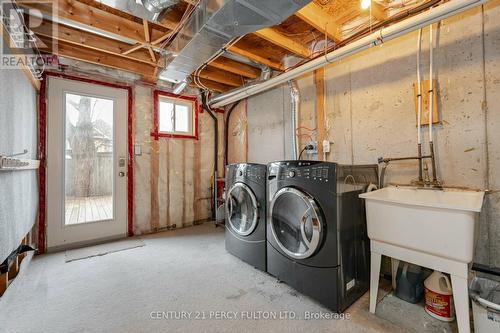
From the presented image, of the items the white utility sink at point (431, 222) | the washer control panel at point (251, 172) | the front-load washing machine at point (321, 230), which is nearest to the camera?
the white utility sink at point (431, 222)

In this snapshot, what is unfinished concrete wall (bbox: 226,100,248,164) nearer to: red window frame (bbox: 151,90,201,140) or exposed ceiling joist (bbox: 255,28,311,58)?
red window frame (bbox: 151,90,201,140)

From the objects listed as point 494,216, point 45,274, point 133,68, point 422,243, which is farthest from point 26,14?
point 494,216

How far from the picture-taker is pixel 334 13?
2.20m

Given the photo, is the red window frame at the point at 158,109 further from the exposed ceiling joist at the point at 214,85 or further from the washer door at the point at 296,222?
the washer door at the point at 296,222

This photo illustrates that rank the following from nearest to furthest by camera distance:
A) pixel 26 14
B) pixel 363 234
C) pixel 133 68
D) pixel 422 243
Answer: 1. pixel 422 243
2. pixel 363 234
3. pixel 26 14
4. pixel 133 68

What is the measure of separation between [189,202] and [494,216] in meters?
3.56

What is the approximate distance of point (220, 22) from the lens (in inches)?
65.9

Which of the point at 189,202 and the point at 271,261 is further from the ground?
the point at 189,202

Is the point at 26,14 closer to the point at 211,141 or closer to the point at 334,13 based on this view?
the point at 211,141

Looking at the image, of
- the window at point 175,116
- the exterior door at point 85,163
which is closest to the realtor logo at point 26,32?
the exterior door at point 85,163

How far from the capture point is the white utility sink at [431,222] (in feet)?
3.87

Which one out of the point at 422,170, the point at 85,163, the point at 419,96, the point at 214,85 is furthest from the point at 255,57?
the point at 85,163

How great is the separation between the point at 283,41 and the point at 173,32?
1107 mm

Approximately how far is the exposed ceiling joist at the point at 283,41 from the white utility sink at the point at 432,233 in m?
1.75
